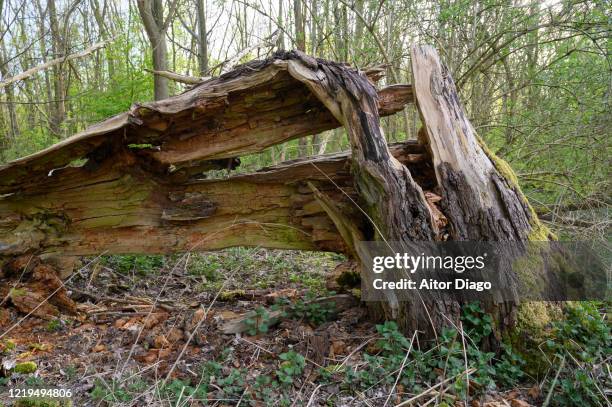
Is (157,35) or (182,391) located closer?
(182,391)

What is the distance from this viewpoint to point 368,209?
3.13 metres

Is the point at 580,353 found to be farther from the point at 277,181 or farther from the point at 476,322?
the point at 277,181

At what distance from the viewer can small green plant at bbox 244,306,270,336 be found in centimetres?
321

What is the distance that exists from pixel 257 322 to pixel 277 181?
1200mm

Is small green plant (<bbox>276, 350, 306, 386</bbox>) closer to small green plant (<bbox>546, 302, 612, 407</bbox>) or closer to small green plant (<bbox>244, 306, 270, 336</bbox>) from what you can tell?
small green plant (<bbox>244, 306, 270, 336</bbox>)

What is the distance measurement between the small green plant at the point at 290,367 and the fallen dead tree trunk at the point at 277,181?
74cm

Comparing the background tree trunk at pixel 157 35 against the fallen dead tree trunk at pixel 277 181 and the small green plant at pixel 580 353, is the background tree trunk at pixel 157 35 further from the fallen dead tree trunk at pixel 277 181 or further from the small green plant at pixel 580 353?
the small green plant at pixel 580 353

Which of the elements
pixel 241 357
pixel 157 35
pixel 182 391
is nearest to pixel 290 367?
pixel 241 357

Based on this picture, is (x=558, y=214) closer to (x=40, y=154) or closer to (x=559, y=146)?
(x=559, y=146)

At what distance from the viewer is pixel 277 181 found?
3.72 metres

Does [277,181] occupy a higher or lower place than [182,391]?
higher

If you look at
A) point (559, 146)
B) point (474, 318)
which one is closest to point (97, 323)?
point (474, 318)

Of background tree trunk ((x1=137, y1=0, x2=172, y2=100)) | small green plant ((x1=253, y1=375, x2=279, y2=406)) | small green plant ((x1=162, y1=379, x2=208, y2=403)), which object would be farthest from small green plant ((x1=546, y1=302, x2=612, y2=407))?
background tree trunk ((x1=137, y1=0, x2=172, y2=100))

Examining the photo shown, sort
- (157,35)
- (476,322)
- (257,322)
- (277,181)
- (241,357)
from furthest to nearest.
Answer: (157,35)
(277,181)
(257,322)
(241,357)
(476,322)
